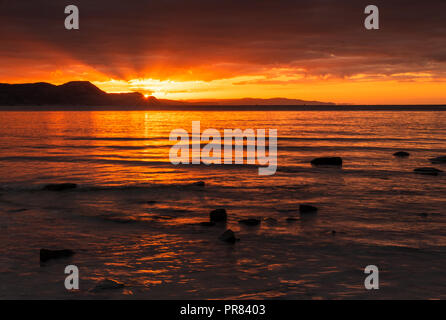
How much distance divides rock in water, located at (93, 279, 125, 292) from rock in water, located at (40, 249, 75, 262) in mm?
2558

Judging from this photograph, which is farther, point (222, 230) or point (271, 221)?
point (271, 221)

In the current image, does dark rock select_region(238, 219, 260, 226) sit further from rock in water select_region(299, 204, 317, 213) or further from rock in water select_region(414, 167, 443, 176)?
rock in water select_region(414, 167, 443, 176)

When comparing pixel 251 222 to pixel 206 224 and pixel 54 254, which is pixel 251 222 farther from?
pixel 54 254

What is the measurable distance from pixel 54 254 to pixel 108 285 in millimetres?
2914

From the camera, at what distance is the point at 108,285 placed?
9.25 metres

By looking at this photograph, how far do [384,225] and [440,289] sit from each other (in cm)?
547

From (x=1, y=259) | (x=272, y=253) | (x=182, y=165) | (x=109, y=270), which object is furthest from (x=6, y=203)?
(x=182, y=165)

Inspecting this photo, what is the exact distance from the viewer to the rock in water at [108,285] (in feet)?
30.2

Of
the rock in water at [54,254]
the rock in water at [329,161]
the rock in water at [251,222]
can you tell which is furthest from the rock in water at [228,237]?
the rock in water at [329,161]

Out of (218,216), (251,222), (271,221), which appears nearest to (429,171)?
(271,221)

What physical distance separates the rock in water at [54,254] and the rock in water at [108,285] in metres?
2.56

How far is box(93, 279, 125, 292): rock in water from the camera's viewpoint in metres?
9.20

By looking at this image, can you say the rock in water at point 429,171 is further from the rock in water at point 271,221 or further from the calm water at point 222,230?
the rock in water at point 271,221

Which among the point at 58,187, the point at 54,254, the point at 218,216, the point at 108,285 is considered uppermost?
the point at 58,187
